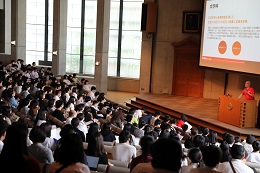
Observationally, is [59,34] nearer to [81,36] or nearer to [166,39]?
[81,36]

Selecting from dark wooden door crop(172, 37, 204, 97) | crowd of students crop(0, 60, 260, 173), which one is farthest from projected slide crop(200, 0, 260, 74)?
crowd of students crop(0, 60, 260, 173)

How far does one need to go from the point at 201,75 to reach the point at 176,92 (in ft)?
3.99

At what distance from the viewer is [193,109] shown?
1225 centimetres

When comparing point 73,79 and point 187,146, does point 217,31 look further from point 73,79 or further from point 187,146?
point 187,146

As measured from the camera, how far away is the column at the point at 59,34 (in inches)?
642

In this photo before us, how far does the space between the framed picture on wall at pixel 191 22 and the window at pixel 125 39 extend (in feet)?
10.3

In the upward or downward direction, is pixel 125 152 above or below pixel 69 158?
below

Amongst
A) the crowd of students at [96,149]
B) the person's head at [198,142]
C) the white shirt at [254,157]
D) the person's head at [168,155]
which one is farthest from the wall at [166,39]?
the person's head at [168,155]

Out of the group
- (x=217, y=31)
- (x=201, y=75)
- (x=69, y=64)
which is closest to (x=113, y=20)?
(x=69, y=64)

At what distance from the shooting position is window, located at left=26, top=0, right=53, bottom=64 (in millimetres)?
19047

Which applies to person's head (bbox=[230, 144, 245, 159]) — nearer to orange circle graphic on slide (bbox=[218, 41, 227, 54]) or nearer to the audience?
the audience

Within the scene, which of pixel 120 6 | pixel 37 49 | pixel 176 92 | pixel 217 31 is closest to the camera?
pixel 217 31

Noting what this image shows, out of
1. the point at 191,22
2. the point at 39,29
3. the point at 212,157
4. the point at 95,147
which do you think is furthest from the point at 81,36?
the point at 212,157

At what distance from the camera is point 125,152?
5.15 m
